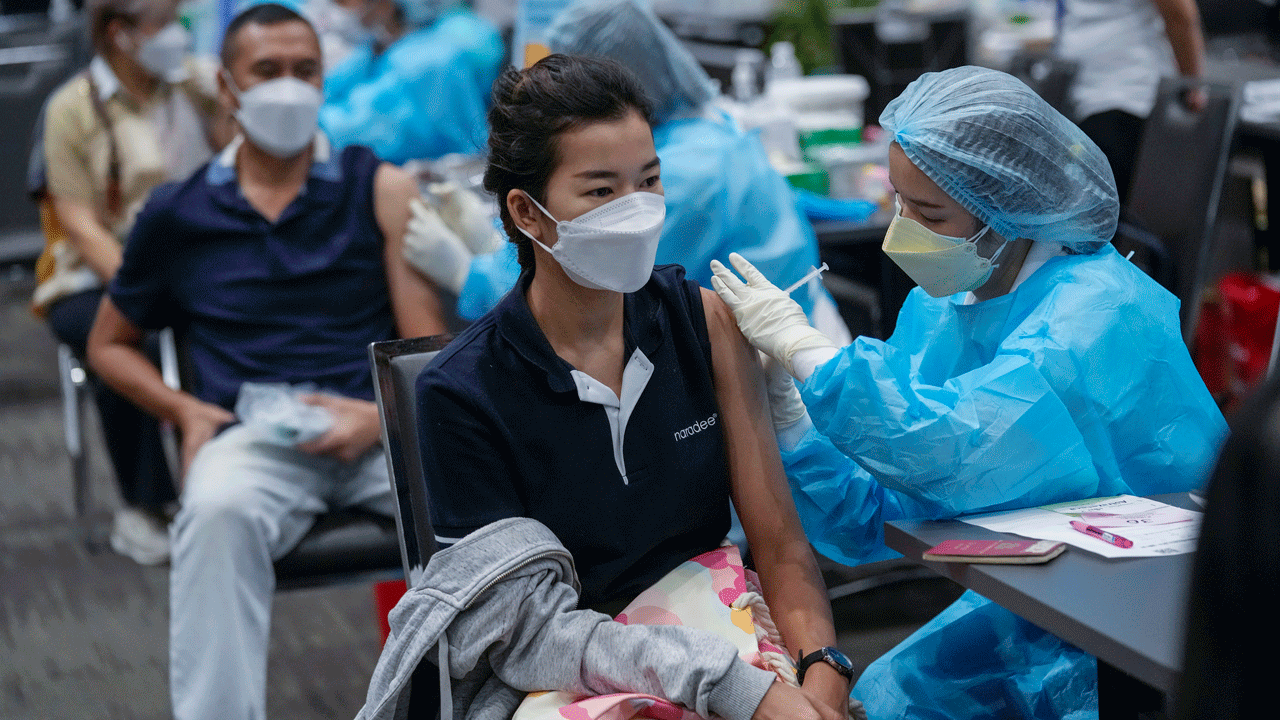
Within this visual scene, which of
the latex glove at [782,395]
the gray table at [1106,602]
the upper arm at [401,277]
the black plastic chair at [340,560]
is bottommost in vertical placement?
the black plastic chair at [340,560]

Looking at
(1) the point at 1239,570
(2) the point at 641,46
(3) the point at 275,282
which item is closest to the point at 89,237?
(3) the point at 275,282

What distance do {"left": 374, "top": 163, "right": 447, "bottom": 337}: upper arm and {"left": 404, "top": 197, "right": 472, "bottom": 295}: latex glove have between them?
2 centimetres

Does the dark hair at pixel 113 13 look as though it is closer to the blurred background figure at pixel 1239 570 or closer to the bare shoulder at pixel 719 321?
the bare shoulder at pixel 719 321

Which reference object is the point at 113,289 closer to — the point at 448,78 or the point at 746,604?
the point at 746,604

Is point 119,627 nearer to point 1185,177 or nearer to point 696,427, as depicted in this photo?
point 696,427

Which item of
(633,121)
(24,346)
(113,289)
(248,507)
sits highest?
(633,121)

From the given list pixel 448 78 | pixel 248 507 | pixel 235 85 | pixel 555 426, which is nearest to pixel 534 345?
pixel 555 426

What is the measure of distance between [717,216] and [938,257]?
912mm

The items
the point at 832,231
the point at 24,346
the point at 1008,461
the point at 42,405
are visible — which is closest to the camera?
the point at 1008,461

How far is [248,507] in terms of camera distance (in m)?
2.15

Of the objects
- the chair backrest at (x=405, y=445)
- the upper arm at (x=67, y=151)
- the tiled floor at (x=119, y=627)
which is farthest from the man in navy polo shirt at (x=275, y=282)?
the upper arm at (x=67, y=151)

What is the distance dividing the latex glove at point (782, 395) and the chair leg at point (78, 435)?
225 cm

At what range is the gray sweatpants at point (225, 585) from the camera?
83.7 inches

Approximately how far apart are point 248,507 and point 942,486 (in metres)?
1.27
